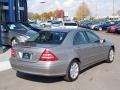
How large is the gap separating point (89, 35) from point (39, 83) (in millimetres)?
2639

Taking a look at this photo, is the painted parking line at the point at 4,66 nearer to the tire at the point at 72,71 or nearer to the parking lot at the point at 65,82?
the parking lot at the point at 65,82

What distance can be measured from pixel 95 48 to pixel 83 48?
0.98m

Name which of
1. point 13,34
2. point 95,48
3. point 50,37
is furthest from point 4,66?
point 13,34

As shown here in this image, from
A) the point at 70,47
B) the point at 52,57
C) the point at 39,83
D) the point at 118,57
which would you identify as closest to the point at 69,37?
the point at 70,47

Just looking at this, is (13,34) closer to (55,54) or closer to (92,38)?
(92,38)

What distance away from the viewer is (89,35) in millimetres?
9555

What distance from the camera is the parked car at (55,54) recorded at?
7543 millimetres

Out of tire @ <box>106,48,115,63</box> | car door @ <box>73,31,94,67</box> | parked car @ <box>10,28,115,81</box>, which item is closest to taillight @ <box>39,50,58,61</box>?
parked car @ <box>10,28,115,81</box>

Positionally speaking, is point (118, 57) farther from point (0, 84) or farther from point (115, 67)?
point (0, 84)

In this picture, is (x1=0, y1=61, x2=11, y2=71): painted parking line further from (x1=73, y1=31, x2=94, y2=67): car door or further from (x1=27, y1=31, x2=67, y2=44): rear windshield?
(x1=73, y1=31, x2=94, y2=67): car door

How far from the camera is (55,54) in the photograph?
758cm

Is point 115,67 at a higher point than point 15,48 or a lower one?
lower

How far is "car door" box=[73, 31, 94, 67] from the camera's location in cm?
848

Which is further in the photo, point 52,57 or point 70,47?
point 70,47
